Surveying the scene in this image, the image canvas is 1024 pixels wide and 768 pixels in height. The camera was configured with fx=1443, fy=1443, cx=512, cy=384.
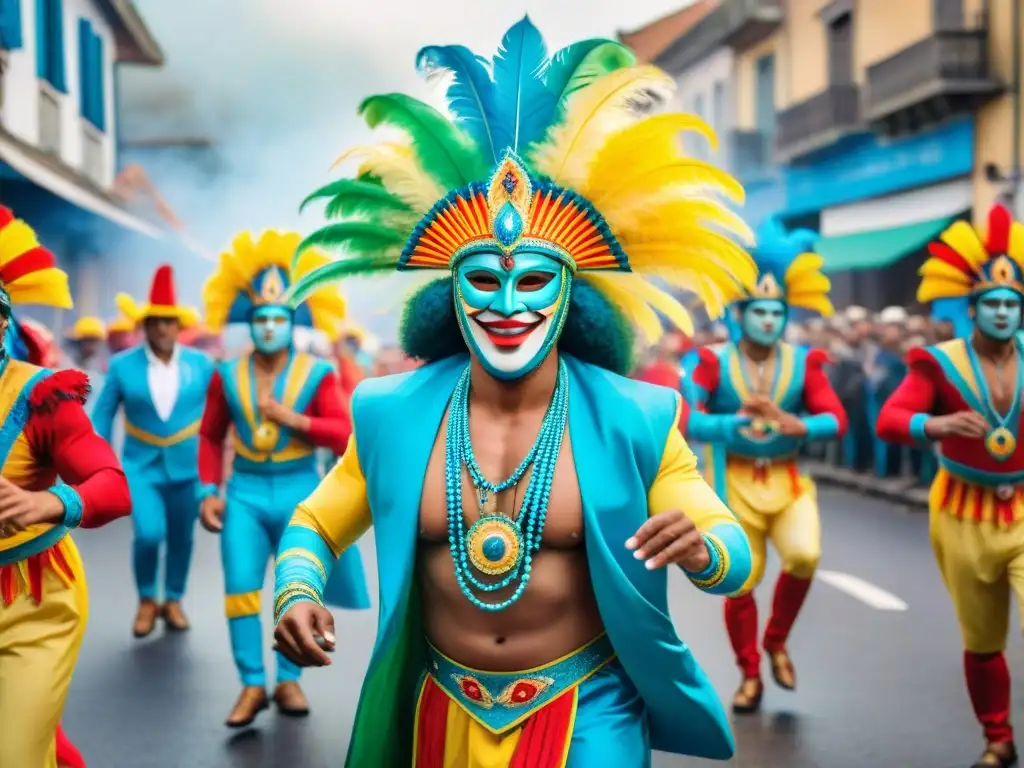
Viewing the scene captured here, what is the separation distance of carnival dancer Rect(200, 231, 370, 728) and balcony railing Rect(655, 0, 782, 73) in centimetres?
2558

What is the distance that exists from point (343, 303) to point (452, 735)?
4.38 metres

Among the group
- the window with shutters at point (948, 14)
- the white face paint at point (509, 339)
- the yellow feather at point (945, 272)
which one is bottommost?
the white face paint at point (509, 339)

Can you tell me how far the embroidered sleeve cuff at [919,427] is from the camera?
20.0 feet

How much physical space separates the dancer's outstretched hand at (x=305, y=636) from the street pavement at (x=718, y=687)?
3064 mm

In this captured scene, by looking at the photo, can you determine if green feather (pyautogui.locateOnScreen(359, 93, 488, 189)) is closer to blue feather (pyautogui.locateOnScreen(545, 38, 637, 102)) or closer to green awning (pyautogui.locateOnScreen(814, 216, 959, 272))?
blue feather (pyautogui.locateOnScreen(545, 38, 637, 102))

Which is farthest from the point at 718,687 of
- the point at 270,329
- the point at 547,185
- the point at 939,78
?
the point at 939,78

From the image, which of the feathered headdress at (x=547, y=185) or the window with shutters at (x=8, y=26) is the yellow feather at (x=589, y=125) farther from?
the window with shutters at (x=8, y=26)

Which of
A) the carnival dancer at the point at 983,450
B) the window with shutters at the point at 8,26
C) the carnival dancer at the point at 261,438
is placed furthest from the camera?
the window with shutters at the point at 8,26

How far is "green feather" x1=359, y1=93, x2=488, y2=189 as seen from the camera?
3996mm

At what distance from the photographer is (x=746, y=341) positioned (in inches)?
303

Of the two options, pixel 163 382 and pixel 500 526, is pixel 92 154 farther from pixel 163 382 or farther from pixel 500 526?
pixel 500 526

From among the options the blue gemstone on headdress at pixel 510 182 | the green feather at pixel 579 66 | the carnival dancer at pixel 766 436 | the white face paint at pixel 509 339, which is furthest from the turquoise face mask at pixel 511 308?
the carnival dancer at pixel 766 436

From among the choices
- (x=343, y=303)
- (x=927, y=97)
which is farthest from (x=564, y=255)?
(x=927, y=97)

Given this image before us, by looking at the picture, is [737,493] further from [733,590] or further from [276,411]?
[733,590]
